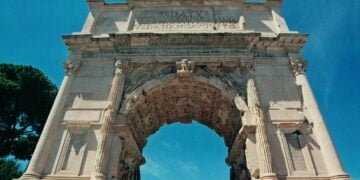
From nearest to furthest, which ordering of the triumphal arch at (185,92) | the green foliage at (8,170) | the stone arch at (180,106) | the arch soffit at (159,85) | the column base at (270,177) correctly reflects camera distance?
the column base at (270,177)
the triumphal arch at (185,92)
the arch soffit at (159,85)
the stone arch at (180,106)
the green foliage at (8,170)

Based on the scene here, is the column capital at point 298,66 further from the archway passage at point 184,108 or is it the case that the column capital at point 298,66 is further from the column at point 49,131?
the column at point 49,131

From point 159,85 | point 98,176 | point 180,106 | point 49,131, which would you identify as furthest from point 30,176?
point 180,106

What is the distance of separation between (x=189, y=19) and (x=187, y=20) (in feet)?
0.39

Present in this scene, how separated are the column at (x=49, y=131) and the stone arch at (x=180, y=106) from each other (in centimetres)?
226

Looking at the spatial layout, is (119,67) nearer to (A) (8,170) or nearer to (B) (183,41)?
(B) (183,41)

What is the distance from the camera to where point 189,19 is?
12.8 metres

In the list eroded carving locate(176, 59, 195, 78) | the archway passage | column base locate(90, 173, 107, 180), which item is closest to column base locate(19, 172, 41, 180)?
column base locate(90, 173, 107, 180)

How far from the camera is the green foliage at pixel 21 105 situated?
17.3 m

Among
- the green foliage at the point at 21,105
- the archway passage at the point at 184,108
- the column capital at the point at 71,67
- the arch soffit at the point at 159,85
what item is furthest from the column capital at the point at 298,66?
the green foliage at the point at 21,105

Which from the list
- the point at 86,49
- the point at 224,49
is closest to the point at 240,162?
the point at 224,49

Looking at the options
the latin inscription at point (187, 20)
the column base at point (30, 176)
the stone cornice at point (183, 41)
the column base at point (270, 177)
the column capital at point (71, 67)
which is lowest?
the column base at point (30, 176)

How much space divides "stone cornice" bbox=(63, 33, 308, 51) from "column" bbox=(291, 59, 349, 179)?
1.12m

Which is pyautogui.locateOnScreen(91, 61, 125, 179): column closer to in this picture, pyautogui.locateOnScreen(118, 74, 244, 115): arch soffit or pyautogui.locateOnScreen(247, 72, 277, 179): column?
pyautogui.locateOnScreen(118, 74, 244, 115): arch soffit

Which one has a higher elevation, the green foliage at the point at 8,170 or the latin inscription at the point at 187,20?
→ the latin inscription at the point at 187,20
